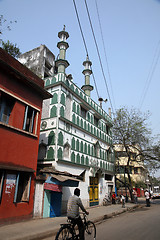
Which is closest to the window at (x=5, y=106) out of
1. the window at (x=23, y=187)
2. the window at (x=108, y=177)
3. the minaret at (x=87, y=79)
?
the window at (x=23, y=187)

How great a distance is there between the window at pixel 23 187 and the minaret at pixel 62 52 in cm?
1020

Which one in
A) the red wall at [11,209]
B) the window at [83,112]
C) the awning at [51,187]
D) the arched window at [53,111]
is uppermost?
the window at [83,112]

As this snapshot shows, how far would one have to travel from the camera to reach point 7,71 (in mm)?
9375

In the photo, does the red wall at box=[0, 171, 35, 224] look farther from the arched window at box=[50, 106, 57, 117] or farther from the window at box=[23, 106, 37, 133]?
the arched window at box=[50, 106, 57, 117]

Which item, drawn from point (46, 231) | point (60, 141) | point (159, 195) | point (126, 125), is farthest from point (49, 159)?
point (159, 195)

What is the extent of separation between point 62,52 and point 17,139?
11.6 metres

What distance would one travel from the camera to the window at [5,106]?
9.23 metres

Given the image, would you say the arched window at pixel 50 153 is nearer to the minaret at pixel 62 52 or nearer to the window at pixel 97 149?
the minaret at pixel 62 52

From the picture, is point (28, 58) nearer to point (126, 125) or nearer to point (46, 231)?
point (126, 125)

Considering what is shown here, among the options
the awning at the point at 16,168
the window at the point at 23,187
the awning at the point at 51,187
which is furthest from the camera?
the awning at the point at 51,187

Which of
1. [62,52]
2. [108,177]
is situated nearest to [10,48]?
[62,52]

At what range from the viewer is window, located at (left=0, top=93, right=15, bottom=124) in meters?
9.23

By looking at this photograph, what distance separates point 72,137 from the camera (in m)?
15.3

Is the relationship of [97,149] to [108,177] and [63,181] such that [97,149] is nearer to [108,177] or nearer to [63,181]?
[108,177]
